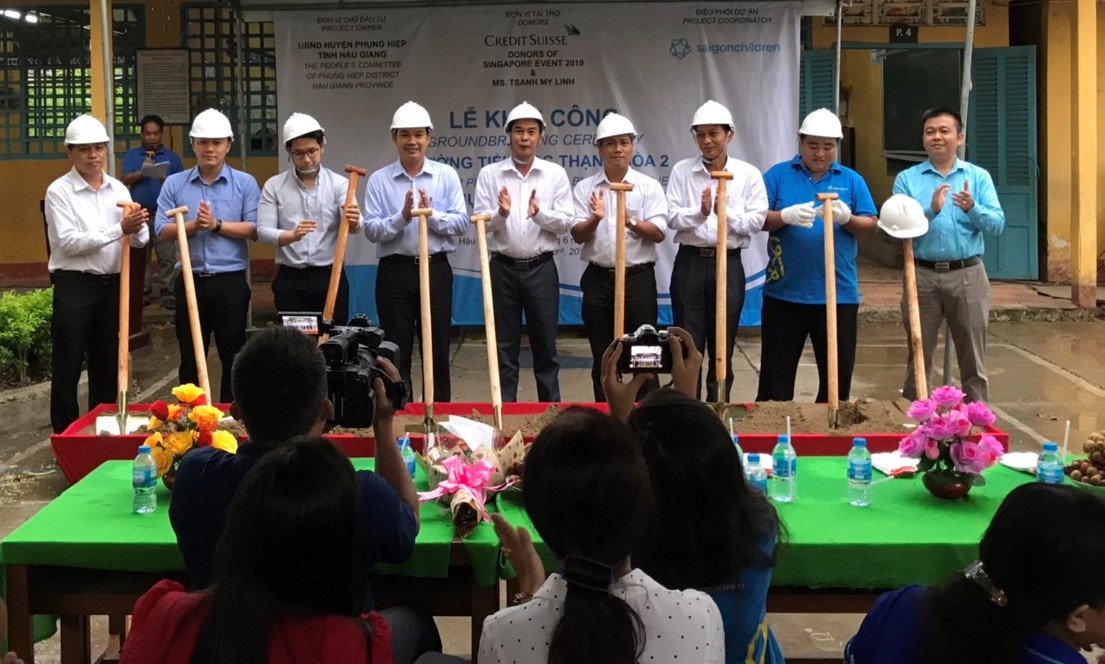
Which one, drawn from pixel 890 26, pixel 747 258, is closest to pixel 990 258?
pixel 890 26

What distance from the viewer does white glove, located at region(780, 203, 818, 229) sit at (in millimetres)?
5348

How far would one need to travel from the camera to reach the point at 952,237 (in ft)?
18.9

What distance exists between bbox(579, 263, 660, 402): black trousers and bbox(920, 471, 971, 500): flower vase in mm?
2609

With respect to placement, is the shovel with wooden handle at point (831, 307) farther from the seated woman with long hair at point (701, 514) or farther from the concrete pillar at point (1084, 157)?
the concrete pillar at point (1084, 157)

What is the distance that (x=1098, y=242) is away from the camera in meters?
10.2

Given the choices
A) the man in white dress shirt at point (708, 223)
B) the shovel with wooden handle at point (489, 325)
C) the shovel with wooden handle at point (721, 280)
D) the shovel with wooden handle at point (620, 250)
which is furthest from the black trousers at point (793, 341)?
the shovel with wooden handle at point (489, 325)

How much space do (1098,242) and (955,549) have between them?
8275mm

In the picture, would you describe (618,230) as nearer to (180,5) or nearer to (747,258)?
(747,258)

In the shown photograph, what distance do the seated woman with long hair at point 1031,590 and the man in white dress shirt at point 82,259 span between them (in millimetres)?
4562

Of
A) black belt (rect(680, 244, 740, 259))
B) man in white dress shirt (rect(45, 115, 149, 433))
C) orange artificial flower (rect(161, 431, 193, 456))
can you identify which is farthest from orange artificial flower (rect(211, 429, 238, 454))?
black belt (rect(680, 244, 740, 259))

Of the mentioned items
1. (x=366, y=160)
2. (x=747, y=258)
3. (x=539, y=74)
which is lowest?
(x=747, y=258)

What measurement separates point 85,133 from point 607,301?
8.46 feet

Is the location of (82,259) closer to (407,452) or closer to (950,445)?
(407,452)

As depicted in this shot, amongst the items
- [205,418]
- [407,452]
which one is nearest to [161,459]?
[205,418]
